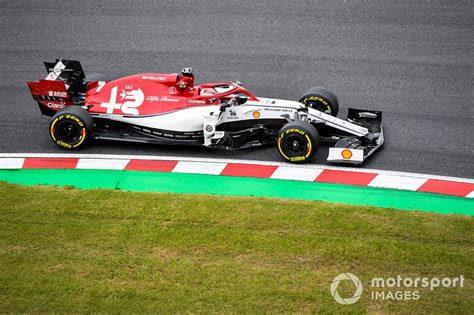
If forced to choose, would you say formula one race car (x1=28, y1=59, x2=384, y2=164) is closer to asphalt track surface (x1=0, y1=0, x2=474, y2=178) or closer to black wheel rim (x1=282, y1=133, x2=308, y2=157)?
black wheel rim (x1=282, y1=133, x2=308, y2=157)

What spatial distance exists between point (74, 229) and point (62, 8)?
9411mm

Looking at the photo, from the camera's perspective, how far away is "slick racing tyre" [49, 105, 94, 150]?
45.7ft

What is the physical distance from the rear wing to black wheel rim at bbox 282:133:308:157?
3.89 metres

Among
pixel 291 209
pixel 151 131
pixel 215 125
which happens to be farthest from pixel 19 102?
pixel 291 209

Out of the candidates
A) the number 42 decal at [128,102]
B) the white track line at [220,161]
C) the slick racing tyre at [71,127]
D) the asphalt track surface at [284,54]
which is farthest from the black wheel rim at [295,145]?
the slick racing tyre at [71,127]

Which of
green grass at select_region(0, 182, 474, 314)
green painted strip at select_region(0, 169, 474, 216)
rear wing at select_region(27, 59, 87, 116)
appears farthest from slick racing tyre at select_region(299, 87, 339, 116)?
rear wing at select_region(27, 59, 87, 116)

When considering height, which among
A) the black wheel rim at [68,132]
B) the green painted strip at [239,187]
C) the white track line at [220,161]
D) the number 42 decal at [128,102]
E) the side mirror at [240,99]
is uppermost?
the side mirror at [240,99]

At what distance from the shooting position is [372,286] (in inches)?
399

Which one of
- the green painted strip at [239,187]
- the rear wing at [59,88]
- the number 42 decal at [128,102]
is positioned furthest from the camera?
the rear wing at [59,88]

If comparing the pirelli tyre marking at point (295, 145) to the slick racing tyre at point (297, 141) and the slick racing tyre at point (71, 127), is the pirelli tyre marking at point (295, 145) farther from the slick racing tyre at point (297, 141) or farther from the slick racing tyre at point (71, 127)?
the slick racing tyre at point (71, 127)

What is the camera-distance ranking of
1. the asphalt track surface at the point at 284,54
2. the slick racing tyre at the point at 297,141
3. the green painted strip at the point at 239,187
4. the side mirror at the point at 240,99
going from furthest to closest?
the asphalt track surface at the point at 284,54 → the side mirror at the point at 240,99 → the slick racing tyre at the point at 297,141 → the green painted strip at the point at 239,187

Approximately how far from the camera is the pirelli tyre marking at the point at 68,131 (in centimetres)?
1394

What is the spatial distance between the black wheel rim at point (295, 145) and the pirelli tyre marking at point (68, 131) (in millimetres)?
3504

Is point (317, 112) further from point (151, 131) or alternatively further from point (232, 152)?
point (151, 131)
